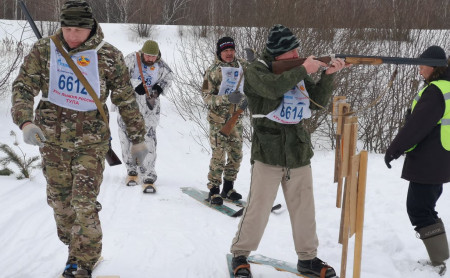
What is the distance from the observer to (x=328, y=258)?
3.89 metres

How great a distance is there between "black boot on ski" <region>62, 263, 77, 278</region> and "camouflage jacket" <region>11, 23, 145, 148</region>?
0.96m

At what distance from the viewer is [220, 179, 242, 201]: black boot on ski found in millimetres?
5719

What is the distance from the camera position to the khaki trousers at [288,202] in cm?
330

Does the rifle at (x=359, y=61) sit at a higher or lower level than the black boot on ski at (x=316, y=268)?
higher

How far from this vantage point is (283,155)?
128 inches

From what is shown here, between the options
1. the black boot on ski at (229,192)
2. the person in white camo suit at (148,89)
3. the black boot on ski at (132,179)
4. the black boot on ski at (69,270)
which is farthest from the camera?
the black boot on ski at (132,179)

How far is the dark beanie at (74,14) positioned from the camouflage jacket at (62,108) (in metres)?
0.15

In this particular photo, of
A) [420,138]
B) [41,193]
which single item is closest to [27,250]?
[41,193]

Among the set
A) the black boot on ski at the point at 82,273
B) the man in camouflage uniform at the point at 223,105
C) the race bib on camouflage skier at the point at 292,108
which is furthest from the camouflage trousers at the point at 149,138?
the race bib on camouflage skier at the point at 292,108

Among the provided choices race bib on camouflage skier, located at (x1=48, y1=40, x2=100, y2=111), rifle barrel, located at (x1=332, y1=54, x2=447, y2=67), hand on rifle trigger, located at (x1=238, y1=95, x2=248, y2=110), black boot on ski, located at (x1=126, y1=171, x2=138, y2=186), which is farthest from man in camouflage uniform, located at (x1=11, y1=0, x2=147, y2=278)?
black boot on ski, located at (x1=126, y1=171, x2=138, y2=186)

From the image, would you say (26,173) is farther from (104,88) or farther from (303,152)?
(303,152)

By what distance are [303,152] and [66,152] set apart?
68.6 inches

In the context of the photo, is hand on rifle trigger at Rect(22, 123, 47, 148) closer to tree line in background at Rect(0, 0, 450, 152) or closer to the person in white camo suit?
the person in white camo suit

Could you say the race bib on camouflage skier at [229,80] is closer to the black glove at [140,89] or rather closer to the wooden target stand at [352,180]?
the black glove at [140,89]
